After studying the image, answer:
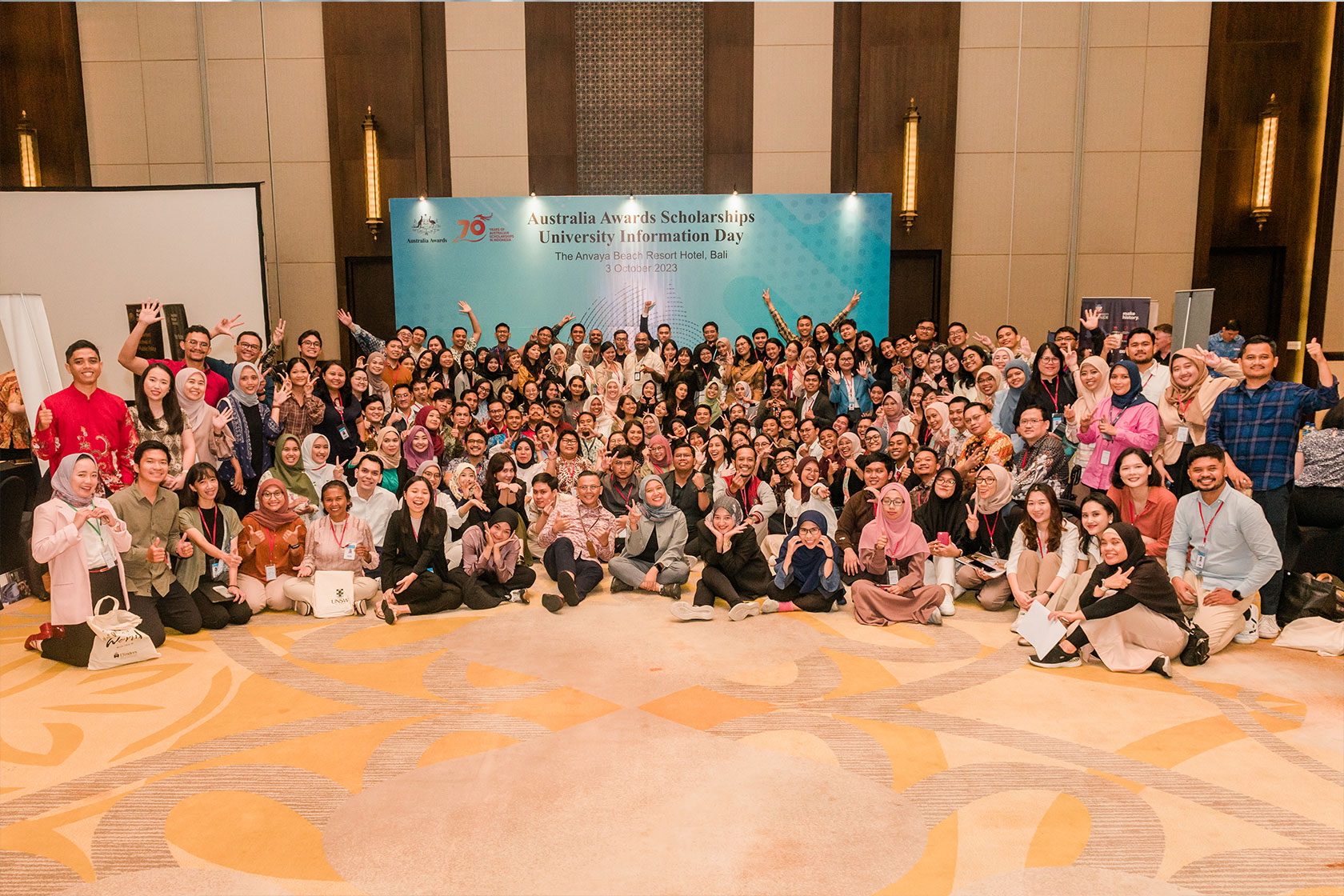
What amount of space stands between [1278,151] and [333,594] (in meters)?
10.9

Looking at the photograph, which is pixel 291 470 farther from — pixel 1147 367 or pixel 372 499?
pixel 1147 367

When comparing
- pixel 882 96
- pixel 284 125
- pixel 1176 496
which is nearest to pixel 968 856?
pixel 1176 496

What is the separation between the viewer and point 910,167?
380 inches

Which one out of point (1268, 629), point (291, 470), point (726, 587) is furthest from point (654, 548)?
point (1268, 629)

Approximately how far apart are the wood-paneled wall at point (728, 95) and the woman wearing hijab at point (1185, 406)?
586 cm

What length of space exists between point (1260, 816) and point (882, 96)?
864cm

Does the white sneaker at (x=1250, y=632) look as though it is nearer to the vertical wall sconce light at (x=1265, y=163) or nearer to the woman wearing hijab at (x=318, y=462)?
the woman wearing hijab at (x=318, y=462)

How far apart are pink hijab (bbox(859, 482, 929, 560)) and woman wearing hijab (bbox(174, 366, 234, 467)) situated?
168 inches

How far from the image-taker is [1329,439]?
4.80 meters

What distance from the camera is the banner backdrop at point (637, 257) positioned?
915 cm

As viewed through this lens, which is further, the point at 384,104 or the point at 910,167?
the point at 384,104

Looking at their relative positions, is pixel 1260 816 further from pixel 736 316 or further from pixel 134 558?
pixel 736 316

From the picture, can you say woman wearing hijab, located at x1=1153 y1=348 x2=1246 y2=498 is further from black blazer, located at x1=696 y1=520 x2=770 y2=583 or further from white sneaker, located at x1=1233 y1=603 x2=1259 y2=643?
black blazer, located at x1=696 y1=520 x2=770 y2=583

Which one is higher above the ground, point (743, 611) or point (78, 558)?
point (78, 558)
